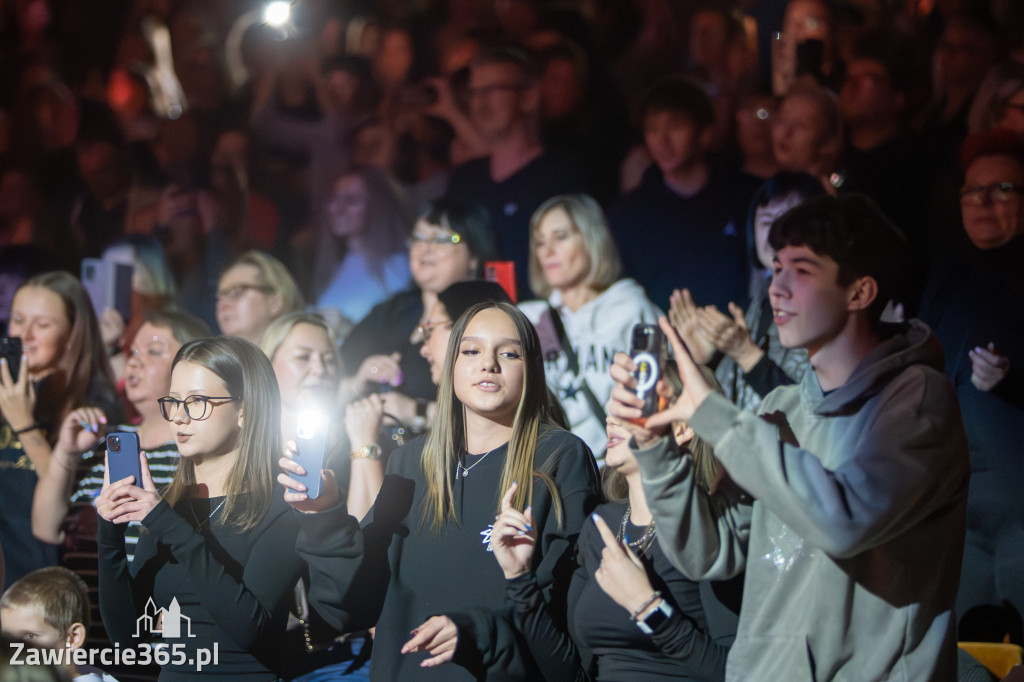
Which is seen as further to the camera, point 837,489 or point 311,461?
point 311,461

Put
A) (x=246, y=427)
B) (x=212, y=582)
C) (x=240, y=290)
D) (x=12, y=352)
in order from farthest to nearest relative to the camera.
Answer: (x=240, y=290)
(x=12, y=352)
(x=246, y=427)
(x=212, y=582)

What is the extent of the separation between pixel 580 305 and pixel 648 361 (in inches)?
73.8

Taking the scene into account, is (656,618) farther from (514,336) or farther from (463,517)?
(514,336)

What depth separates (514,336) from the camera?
2.58 meters

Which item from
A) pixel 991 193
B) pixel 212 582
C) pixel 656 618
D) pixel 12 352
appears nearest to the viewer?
pixel 656 618

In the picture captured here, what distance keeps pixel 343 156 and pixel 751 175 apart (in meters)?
2.05

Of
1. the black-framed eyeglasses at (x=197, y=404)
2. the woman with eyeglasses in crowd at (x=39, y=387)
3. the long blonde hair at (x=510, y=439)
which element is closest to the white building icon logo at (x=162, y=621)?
the black-framed eyeglasses at (x=197, y=404)

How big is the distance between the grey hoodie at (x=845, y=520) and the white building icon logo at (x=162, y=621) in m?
1.35

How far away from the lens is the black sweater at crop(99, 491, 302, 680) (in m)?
2.42

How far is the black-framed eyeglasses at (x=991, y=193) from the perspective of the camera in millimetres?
3297

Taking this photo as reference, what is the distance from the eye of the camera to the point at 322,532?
2.37 m

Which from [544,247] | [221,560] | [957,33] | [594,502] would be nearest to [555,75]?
[544,247]

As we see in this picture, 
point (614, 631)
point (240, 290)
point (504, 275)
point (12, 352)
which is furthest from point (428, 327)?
point (12, 352)

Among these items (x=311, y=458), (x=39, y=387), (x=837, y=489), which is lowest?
(x=837, y=489)
